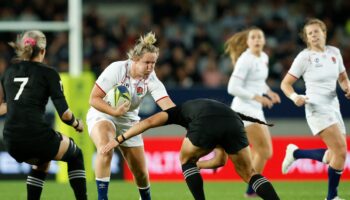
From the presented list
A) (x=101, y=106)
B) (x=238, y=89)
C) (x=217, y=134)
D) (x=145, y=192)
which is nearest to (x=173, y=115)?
(x=217, y=134)

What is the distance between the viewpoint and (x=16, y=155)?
766 centimetres

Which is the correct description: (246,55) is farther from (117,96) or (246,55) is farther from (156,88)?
(117,96)

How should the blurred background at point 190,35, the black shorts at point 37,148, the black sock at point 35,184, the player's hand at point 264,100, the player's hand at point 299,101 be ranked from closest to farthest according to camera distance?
the black shorts at point 37,148
the black sock at point 35,184
the player's hand at point 299,101
the player's hand at point 264,100
the blurred background at point 190,35

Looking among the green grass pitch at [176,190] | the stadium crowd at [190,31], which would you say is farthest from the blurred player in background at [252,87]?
the stadium crowd at [190,31]

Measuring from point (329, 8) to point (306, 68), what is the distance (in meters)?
10.5

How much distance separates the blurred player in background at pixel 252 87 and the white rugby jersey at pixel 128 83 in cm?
210

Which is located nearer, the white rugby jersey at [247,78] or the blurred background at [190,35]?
the white rugby jersey at [247,78]

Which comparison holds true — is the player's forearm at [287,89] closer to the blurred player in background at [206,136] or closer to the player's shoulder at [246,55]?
the player's shoulder at [246,55]

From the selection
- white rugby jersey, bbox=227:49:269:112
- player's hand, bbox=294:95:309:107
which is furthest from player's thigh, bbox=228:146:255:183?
white rugby jersey, bbox=227:49:269:112

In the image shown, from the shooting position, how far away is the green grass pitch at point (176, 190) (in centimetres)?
1090

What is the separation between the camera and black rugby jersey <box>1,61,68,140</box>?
24.7 ft

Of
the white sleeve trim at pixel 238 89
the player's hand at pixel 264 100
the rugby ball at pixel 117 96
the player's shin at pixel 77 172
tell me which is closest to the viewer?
the player's shin at pixel 77 172

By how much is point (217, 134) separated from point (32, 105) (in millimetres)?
1680

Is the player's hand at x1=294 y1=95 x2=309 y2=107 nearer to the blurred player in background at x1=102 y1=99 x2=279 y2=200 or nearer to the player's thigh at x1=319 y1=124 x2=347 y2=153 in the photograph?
the player's thigh at x1=319 y1=124 x2=347 y2=153
